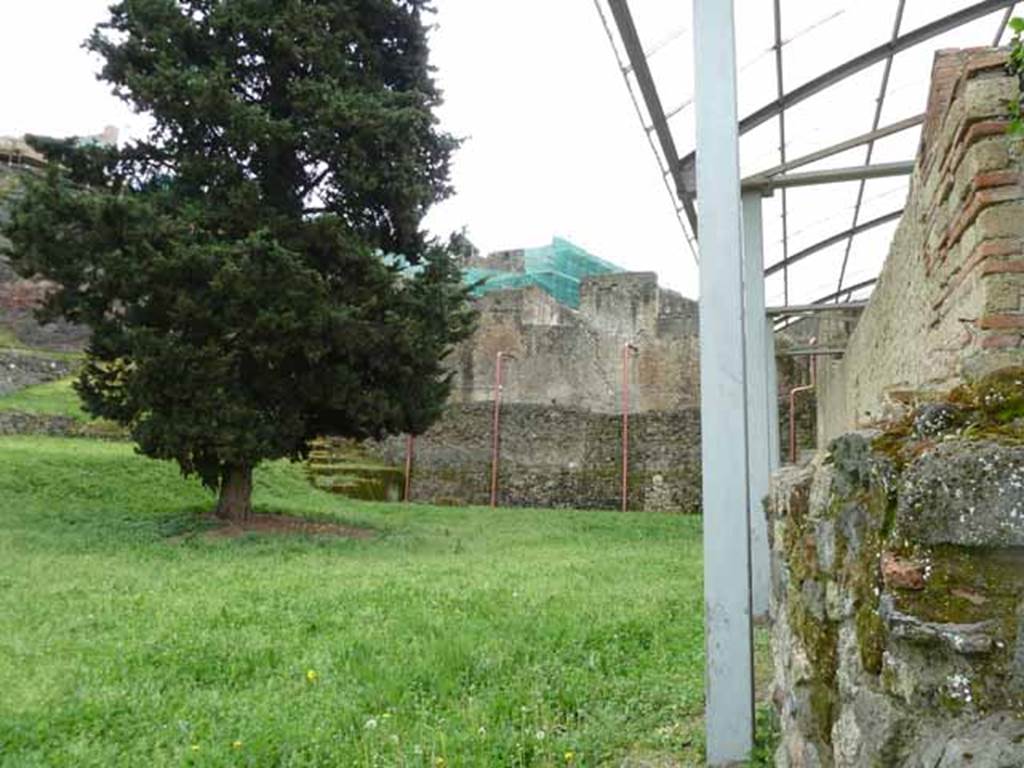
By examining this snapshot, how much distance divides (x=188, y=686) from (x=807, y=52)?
17.3 ft

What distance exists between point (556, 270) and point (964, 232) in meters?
34.5

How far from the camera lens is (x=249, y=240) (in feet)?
33.0

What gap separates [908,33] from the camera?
6.06 metres

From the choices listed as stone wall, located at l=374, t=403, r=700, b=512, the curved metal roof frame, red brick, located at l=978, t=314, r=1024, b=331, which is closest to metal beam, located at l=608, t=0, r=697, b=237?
the curved metal roof frame

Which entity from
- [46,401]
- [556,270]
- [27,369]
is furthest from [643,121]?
[556,270]

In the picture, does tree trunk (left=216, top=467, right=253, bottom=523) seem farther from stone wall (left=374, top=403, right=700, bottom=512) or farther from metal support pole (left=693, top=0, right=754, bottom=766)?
metal support pole (left=693, top=0, right=754, bottom=766)

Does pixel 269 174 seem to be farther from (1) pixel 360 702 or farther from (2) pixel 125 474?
(1) pixel 360 702

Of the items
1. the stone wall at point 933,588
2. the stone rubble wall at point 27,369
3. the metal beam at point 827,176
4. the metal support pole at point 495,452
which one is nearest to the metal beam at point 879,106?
the metal beam at point 827,176

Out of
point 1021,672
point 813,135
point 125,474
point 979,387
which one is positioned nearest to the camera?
point 1021,672

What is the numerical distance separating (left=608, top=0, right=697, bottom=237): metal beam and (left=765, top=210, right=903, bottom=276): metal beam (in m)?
2.27

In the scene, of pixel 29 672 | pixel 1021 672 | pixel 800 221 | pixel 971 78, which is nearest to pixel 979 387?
pixel 1021 672

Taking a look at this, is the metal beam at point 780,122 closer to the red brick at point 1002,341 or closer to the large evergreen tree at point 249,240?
the red brick at point 1002,341

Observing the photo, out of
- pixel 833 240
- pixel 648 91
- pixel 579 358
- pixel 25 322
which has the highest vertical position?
pixel 25 322

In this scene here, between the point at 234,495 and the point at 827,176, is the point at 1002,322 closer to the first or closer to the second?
the point at 827,176
